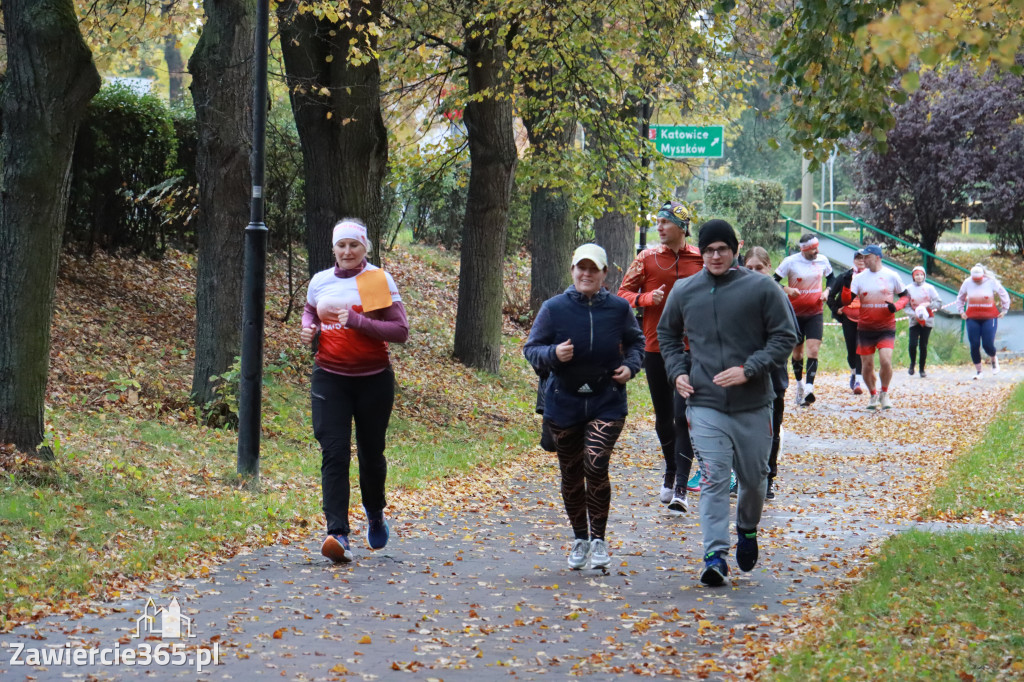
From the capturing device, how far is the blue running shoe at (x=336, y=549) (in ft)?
25.3

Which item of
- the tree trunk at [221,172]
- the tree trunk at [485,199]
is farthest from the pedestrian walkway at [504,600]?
the tree trunk at [485,199]

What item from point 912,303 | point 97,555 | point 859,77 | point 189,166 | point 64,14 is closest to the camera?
point 97,555

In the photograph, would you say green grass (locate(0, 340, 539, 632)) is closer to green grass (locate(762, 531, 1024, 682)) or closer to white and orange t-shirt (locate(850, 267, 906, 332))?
green grass (locate(762, 531, 1024, 682))

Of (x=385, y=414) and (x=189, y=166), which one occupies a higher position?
(x=189, y=166)

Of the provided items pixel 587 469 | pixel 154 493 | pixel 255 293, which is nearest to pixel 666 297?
pixel 587 469

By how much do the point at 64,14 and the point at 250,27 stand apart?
11.1ft

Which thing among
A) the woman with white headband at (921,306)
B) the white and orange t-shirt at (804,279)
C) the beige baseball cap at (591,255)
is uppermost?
the beige baseball cap at (591,255)

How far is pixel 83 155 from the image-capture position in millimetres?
16156

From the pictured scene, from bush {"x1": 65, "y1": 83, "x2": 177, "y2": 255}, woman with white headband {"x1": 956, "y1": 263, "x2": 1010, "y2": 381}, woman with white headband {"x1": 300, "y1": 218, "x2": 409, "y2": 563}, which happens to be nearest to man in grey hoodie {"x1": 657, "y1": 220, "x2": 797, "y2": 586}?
woman with white headband {"x1": 300, "y1": 218, "x2": 409, "y2": 563}

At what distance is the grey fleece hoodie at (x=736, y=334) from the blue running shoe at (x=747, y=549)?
0.80 metres

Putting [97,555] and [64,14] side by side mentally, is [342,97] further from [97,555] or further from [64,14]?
[97,555]

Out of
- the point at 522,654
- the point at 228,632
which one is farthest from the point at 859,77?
the point at 228,632

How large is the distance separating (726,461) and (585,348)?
1.08m

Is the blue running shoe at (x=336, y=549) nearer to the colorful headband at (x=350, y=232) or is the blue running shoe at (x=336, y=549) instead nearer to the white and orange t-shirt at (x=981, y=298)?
the colorful headband at (x=350, y=232)
